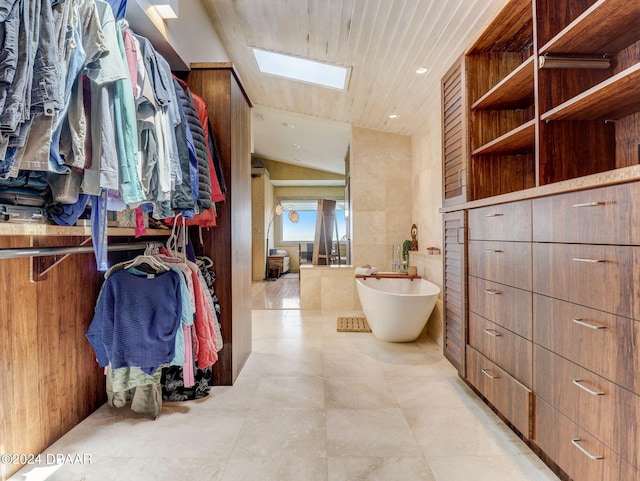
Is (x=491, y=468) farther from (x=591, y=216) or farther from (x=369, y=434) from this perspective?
(x=591, y=216)

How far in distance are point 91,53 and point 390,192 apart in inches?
149

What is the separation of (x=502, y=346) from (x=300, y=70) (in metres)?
3.36

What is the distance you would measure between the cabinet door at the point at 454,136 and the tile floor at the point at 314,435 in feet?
4.30

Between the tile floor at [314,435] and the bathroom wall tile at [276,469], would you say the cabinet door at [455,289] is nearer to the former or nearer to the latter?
the tile floor at [314,435]

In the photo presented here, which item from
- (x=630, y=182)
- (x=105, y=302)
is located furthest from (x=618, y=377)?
(x=105, y=302)

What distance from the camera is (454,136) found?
2215 millimetres

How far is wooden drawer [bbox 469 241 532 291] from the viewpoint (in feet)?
4.73

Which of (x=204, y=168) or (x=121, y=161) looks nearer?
(x=121, y=161)

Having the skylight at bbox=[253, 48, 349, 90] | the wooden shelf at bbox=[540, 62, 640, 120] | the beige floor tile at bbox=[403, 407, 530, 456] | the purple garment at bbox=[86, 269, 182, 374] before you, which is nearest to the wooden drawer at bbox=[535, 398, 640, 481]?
the beige floor tile at bbox=[403, 407, 530, 456]

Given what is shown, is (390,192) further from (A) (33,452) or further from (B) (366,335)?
(A) (33,452)

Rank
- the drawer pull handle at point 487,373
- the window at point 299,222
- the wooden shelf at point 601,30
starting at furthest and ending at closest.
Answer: the window at point 299,222 < the drawer pull handle at point 487,373 < the wooden shelf at point 601,30

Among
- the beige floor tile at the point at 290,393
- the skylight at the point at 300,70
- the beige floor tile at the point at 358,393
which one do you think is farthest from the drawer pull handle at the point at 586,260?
the skylight at the point at 300,70

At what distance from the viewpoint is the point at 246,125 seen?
271cm

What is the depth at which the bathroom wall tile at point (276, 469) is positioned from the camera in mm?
1289
